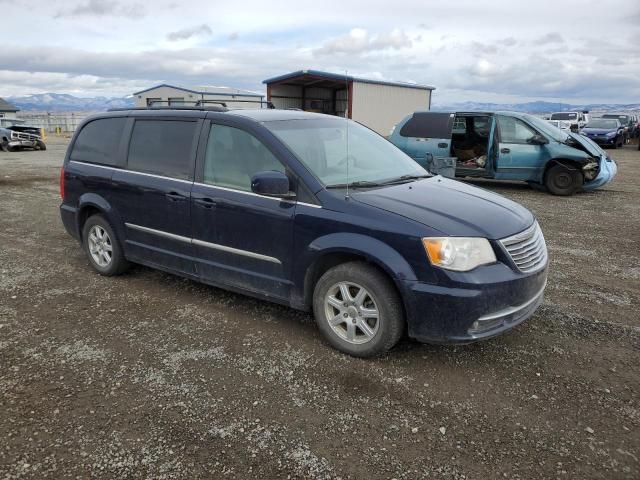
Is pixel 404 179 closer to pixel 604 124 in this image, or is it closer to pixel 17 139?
pixel 17 139

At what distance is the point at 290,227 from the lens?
3684 millimetres

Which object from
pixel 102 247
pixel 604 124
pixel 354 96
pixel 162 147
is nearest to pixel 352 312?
pixel 162 147

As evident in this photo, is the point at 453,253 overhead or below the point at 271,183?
below

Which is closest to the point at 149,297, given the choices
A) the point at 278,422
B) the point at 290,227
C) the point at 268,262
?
the point at 268,262

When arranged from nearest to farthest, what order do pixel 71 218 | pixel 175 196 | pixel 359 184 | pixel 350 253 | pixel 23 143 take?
1. pixel 350 253
2. pixel 359 184
3. pixel 175 196
4. pixel 71 218
5. pixel 23 143

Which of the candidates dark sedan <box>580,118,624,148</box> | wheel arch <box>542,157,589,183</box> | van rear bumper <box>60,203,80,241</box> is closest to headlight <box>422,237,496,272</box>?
van rear bumper <box>60,203,80,241</box>

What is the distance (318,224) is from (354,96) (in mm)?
24253

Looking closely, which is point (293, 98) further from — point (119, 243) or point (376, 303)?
point (376, 303)

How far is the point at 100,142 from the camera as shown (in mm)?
5227

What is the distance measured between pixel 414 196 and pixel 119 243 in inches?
121

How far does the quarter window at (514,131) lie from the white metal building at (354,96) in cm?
1481

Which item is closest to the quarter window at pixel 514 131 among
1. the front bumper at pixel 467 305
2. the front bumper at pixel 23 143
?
the front bumper at pixel 467 305

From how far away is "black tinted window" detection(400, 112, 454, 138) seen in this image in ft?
37.0

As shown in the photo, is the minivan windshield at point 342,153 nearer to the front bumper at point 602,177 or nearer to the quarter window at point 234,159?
the quarter window at point 234,159
